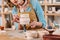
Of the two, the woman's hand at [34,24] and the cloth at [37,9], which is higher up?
the cloth at [37,9]

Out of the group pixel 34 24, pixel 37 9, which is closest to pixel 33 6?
pixel 37 9

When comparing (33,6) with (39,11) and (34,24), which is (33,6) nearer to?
(39,11)

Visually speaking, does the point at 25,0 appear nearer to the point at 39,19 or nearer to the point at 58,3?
the point at 39,19

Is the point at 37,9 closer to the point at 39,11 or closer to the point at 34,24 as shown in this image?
the point at 39,11

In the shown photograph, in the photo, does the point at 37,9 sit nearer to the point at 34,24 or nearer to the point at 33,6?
the point at 33,6

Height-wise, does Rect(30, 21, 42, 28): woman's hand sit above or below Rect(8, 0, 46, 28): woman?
below

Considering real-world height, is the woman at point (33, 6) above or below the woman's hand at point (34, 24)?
above

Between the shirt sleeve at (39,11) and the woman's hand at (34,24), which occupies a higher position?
the shirt sleeve at (39,11)

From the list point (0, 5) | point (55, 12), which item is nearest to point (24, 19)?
point (55, 12)

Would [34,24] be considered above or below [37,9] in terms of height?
below

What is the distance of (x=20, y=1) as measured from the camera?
2.40m

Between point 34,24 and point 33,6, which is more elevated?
point 33,6

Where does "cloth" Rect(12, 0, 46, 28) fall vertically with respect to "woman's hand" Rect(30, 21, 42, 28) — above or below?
above

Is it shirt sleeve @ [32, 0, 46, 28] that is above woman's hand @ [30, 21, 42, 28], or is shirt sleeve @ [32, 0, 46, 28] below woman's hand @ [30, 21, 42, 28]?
above
